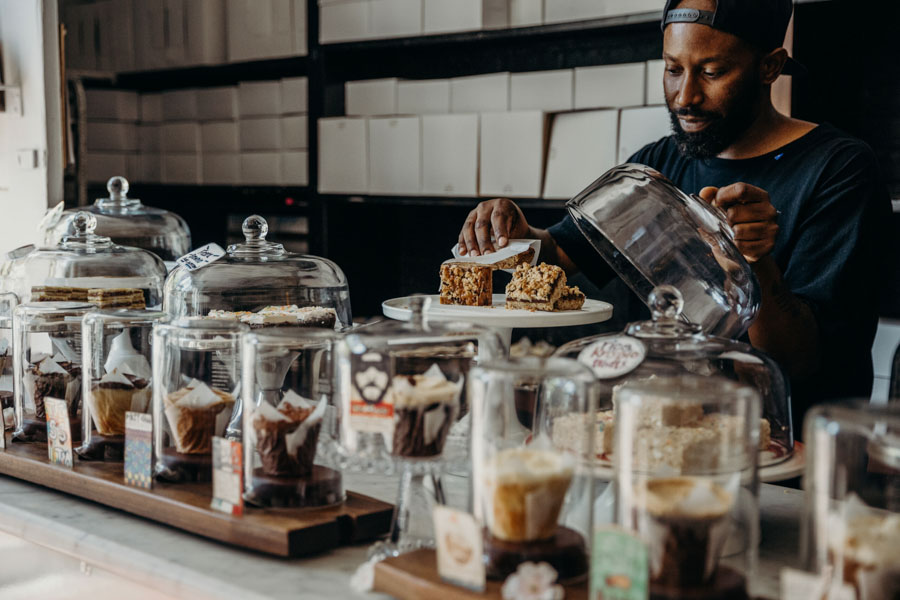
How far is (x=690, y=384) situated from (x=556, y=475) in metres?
0.16

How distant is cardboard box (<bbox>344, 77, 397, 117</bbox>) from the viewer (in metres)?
3.44

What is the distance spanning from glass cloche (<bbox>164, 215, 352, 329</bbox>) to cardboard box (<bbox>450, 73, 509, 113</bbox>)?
4.82 feet

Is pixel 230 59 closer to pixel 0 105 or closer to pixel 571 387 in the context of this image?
pixel 0 105

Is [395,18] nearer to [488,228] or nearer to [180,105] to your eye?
[180,105]

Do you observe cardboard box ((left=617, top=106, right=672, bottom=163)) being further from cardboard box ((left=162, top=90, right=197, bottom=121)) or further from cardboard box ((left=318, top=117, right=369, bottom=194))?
cardboard box ((left=162, top=90, right=197, bottom=121))

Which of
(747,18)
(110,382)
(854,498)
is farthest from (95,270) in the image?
(854,498)

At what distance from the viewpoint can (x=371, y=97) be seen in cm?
351

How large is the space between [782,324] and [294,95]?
2421mm

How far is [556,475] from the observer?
0.99m

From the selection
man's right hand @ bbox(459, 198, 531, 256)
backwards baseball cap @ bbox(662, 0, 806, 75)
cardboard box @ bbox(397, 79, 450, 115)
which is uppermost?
backwards baseball cap @ bbox(662, 0, 806, 75)

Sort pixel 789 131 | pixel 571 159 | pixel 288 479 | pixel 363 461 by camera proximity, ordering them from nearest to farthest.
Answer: pixel 363 461 < pixel 288 479 < pixel 789 131 < pixel 571 159

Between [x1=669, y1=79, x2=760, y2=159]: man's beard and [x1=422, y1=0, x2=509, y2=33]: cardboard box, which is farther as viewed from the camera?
[x1=422, y1=0, x2=509, y2=33]: cardboard box

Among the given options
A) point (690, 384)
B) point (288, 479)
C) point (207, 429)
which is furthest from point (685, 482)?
point (207, 429)

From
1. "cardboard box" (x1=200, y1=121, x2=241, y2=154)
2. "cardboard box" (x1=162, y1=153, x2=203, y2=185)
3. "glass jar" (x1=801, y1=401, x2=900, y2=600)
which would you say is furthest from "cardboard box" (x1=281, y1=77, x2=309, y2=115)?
"glass jar" (x1=801, y1=401, x2=900, y2=600)
